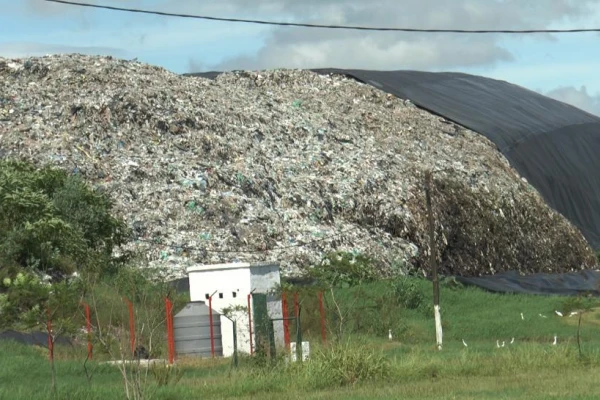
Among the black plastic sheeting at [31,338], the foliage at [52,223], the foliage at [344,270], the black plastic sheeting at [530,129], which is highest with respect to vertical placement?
the black plastic sheeting at [530,129]

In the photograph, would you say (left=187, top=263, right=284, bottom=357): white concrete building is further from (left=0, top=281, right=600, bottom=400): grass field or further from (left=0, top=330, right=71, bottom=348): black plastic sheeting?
(left=0, top=330, right=71, bottom=348): black plastic sheeting

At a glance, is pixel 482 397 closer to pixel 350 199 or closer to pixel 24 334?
pixel 24 334

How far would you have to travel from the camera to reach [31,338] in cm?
1939

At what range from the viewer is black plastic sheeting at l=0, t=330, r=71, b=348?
1906cm

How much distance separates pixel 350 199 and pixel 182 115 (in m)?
5.02

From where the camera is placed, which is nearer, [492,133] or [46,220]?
[46,220]

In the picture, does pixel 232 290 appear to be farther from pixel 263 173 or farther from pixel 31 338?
pixel 263 173

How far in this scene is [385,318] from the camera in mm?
23438

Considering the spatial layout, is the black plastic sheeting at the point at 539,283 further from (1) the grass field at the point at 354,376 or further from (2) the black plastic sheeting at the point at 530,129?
(1) the grass field at the point at 354,376

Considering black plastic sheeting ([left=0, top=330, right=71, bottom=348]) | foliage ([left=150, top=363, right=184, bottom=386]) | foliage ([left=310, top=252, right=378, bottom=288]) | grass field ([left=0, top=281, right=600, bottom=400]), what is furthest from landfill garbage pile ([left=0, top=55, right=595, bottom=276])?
foliage ([left=150, top=363, right=184, bottom=386])

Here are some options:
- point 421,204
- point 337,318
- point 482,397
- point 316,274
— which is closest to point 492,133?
point 421,204

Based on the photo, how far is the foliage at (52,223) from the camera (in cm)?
2405

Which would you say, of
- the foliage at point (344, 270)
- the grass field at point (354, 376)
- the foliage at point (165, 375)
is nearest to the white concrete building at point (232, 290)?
the grass field at point (354, 376)

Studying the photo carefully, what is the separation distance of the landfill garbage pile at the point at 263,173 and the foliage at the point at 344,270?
0.70 meters
